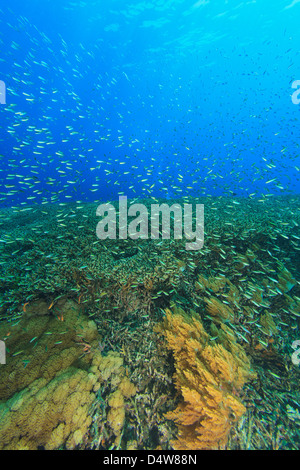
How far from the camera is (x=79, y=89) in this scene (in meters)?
60.5

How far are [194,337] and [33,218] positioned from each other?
11.1 metres

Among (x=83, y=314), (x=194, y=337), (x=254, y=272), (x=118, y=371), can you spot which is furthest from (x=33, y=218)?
(x=254, y=272)

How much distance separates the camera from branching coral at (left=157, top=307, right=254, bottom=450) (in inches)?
131

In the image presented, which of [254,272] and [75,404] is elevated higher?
[254,272]

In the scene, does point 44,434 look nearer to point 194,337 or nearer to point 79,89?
point 194,337

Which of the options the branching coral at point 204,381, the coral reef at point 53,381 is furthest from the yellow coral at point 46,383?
the branching coral at point 204,381

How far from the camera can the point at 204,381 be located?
3.71m

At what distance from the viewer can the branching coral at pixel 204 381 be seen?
333 cm

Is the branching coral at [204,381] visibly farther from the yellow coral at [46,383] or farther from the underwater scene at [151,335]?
the yellow coral at [46,383]
